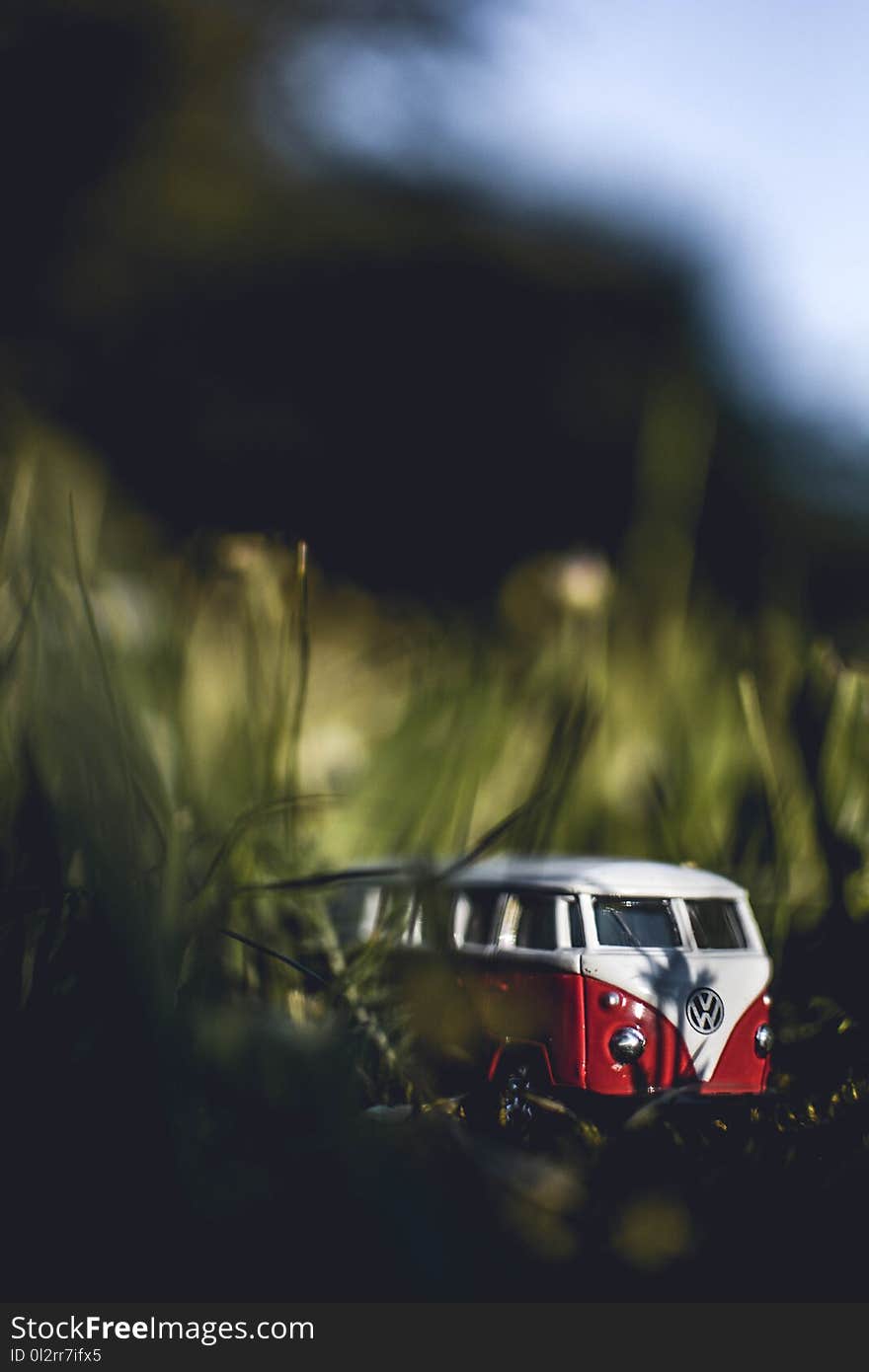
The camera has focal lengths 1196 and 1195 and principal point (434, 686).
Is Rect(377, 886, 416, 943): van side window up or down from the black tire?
up

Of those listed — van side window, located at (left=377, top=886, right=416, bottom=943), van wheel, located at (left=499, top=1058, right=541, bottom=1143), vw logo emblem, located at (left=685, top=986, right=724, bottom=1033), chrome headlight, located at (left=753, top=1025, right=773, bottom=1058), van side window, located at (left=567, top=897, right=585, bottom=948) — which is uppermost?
van side window, located at (left=567, top=897, right=585, bottom=948)

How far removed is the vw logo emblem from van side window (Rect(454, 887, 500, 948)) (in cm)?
5

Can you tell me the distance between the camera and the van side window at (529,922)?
27 cm

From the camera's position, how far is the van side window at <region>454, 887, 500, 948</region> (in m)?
0.28

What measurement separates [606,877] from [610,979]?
22 millimetres

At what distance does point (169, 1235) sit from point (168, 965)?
6cm

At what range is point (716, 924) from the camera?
279mm

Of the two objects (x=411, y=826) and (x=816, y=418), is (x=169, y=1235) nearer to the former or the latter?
(x=411, y=826)

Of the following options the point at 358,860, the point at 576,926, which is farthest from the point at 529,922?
the point at 358,860

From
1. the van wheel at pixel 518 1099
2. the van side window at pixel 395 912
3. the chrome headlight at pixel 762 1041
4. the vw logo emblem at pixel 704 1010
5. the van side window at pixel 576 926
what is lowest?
the van wheel at pixel 518 1099

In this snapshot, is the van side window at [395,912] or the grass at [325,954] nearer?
the grass at [325,954]

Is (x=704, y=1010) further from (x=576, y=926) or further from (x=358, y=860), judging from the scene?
(x=358, y=860)

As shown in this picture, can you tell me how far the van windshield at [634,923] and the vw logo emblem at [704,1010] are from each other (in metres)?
0.01

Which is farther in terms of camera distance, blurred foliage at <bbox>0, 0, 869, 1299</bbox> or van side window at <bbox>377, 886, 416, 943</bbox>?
van side window at <bbox>377, 886, 416, 943</bbox>
